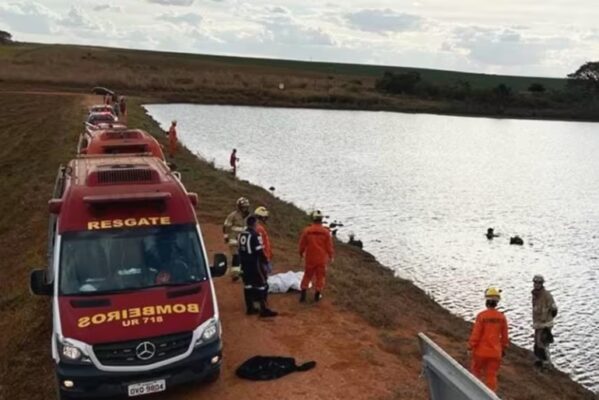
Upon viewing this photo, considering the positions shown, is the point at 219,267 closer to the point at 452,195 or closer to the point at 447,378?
the point at 447,378

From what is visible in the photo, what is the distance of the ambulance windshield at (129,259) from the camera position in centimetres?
959

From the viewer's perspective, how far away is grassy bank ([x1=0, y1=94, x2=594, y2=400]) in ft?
38.2

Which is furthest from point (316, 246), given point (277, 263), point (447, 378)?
point (447, 378)

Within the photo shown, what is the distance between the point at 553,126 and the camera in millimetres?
90000

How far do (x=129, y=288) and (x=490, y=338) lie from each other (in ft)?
17.0

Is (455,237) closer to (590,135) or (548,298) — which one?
→ (548,298)

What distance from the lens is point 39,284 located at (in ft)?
31.3

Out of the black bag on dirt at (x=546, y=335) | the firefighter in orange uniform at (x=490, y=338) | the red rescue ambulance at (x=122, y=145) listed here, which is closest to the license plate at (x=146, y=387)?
the firefighter in orange uniform at (x=490, y=338)

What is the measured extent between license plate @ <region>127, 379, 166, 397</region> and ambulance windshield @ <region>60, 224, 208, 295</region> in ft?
4.34

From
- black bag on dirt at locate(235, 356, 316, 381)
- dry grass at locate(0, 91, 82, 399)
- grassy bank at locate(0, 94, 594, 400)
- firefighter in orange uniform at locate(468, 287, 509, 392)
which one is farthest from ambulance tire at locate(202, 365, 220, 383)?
firefighter in orange uniform at locate(468, 287, 509, 392)

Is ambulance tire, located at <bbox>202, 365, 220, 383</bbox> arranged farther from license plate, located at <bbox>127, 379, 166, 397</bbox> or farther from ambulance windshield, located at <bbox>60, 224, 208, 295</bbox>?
ambulance windshield, located at <bbox>60, 224, 208, 295</bbox>

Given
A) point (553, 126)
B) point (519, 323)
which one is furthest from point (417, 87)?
point (519, 323)

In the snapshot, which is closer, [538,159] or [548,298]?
[548,298]

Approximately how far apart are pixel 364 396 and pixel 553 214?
27901 millimetres
